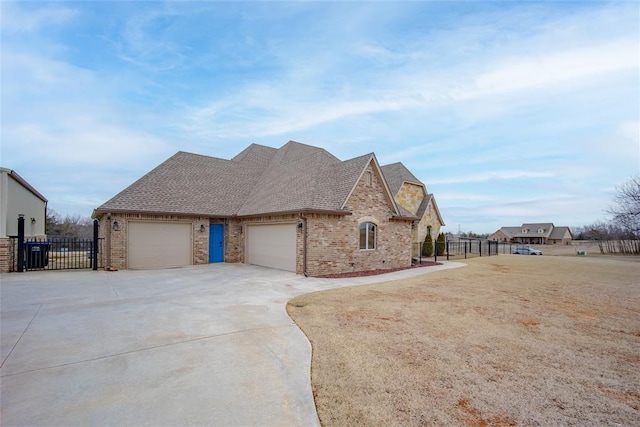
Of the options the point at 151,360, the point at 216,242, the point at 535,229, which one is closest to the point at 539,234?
the point at 535,229

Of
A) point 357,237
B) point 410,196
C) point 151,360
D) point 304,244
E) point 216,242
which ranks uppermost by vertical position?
point 410,196

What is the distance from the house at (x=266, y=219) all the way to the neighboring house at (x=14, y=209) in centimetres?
361

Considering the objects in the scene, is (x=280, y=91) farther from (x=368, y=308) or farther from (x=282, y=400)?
(x=282, y=400)

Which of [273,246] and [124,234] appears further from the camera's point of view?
[273,246]

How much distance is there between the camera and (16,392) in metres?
3.69

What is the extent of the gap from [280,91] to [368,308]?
14.6 m

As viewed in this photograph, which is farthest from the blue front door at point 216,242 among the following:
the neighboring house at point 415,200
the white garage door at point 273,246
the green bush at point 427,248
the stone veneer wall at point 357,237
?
the green bush at point 427,248

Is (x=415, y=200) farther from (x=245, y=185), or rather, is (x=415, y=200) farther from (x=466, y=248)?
(x=245, y=185)

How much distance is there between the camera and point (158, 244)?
16156 mm

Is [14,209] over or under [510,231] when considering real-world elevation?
over

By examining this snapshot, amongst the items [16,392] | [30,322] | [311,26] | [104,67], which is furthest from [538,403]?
[104,67]

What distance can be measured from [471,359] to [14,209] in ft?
78.6

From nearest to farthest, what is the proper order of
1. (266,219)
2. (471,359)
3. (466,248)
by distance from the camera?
1. (471,359)
2. (266,219)
3. (466,248)

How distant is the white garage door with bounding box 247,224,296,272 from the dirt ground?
18.3ft
